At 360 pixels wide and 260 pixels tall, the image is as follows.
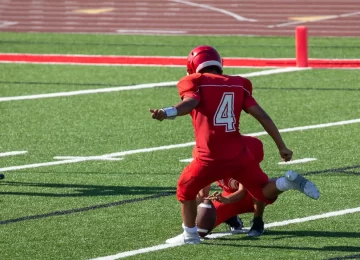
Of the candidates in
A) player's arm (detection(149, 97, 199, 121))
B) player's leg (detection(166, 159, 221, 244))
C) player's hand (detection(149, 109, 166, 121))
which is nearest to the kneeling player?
player's leg (detection(166, 159, 221, 244))

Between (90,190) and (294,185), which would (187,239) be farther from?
(90,190)

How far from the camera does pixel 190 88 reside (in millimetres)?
8328

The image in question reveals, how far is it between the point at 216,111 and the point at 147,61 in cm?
1343

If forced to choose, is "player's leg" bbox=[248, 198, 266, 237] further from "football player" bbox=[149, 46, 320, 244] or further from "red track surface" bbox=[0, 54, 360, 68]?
"red track surface" bbox=[0, 54, 360, 68]

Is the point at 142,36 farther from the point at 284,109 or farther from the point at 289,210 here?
the point at 289,210

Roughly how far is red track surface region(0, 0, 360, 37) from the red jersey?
58.1ft

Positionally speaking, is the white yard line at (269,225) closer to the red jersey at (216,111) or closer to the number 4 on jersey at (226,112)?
the red jersey at (216,111)

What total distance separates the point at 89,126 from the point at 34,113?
1.50m

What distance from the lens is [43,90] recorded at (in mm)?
18156

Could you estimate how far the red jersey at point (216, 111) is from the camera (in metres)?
8.38

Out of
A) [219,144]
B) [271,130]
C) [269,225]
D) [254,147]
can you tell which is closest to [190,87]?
[219,144]

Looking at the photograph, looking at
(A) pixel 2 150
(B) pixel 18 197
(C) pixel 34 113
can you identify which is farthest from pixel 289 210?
(C) pixel 34 113

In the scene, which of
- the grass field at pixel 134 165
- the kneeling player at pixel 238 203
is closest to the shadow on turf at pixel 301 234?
the grass field at pixel 134 165

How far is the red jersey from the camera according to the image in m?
8.38
